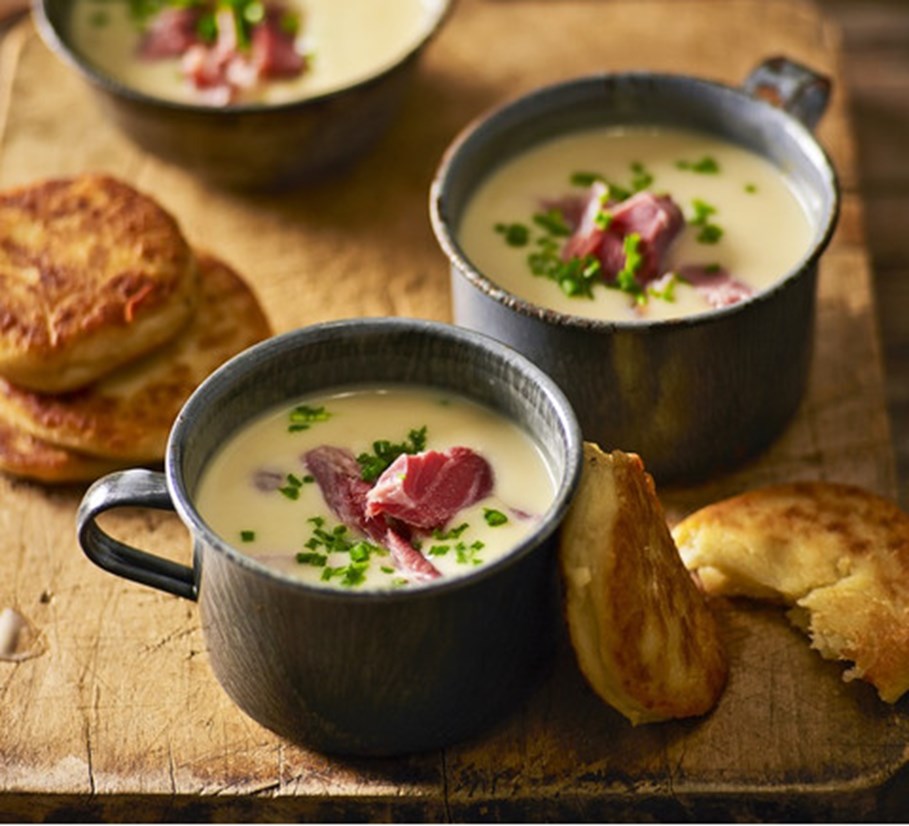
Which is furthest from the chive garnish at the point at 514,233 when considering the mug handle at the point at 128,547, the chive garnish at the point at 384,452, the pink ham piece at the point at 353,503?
the mug handle at the point at 128,547

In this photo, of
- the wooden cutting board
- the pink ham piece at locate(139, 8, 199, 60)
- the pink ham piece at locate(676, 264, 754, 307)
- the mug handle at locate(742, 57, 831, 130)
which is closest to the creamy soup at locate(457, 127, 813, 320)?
the pink ham piece at locate(676, 264, 754, 307)

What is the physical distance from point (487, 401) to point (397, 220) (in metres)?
1.12

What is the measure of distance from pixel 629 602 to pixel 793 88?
5.00ft

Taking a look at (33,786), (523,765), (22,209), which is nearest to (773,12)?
(22,209)

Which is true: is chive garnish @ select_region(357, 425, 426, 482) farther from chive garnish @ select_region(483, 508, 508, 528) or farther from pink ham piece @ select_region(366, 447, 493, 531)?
chive garnish @ select_region(483, 508, 508, 528)

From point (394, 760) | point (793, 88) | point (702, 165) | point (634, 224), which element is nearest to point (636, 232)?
point (634, 224)

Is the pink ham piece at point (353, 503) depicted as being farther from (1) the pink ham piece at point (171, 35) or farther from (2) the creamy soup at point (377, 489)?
(1) the pink ham piece at point (171, 35)

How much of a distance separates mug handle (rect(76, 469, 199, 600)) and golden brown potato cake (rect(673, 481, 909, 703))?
0.94 m

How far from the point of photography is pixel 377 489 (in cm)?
311

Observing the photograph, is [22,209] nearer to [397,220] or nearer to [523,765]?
[397,220]

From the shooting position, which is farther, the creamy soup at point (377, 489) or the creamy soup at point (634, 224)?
the creamy soup at point (634, 224)

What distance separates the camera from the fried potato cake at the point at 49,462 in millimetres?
3686

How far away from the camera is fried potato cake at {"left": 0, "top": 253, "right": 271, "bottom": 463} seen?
3.65 m

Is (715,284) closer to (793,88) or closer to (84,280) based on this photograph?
(793,88)
